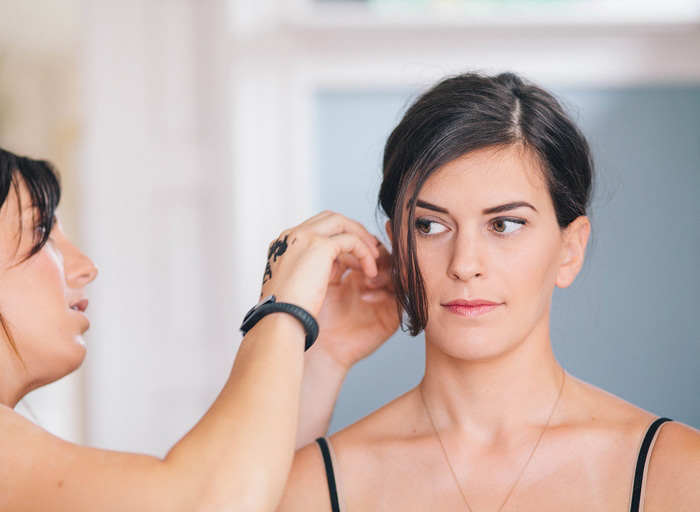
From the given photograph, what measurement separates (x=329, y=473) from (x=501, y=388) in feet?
1.11

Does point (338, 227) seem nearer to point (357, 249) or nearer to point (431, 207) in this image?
point (357, 249)

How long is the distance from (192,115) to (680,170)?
1.64 metres

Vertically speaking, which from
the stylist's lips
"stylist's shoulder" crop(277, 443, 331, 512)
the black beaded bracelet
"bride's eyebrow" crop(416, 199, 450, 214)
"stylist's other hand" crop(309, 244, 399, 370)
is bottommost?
"stylist's shoulder" crop(277, 443, 331, 512)

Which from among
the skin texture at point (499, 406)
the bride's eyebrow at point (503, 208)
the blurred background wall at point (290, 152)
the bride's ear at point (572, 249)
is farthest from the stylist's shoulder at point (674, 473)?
the blurred background wall at point (290, 152)

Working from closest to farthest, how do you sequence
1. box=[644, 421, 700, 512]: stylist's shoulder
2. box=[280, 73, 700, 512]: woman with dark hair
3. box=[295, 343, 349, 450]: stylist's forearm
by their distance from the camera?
1. box=[644, 421, 700, 512]: stylist's shoulder
2. box=[280, 73, 700, 512]: woman with dark hair
3. box=[295, 343, 349, 450]: stylist's forearm

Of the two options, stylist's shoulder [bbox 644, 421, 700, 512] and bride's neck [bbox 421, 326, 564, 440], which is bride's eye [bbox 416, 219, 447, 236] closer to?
bride's neck [bbox 421, 326, 564, 440]

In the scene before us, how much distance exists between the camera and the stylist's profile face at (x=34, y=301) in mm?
1360

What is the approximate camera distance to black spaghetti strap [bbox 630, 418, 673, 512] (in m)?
1.25

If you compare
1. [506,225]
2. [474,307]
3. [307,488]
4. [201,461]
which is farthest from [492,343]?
[201,461]

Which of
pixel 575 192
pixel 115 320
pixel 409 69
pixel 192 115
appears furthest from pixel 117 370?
pixel 575 192

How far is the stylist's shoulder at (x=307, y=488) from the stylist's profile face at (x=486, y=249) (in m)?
0.32

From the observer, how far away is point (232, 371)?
1.19m

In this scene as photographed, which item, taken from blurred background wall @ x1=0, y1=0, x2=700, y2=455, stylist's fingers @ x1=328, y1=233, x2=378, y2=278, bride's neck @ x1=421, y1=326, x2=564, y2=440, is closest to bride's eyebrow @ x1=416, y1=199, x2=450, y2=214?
stylist's fingers @ x1=328, y1=233, x2=378, y2=278

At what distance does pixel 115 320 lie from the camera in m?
2.81
